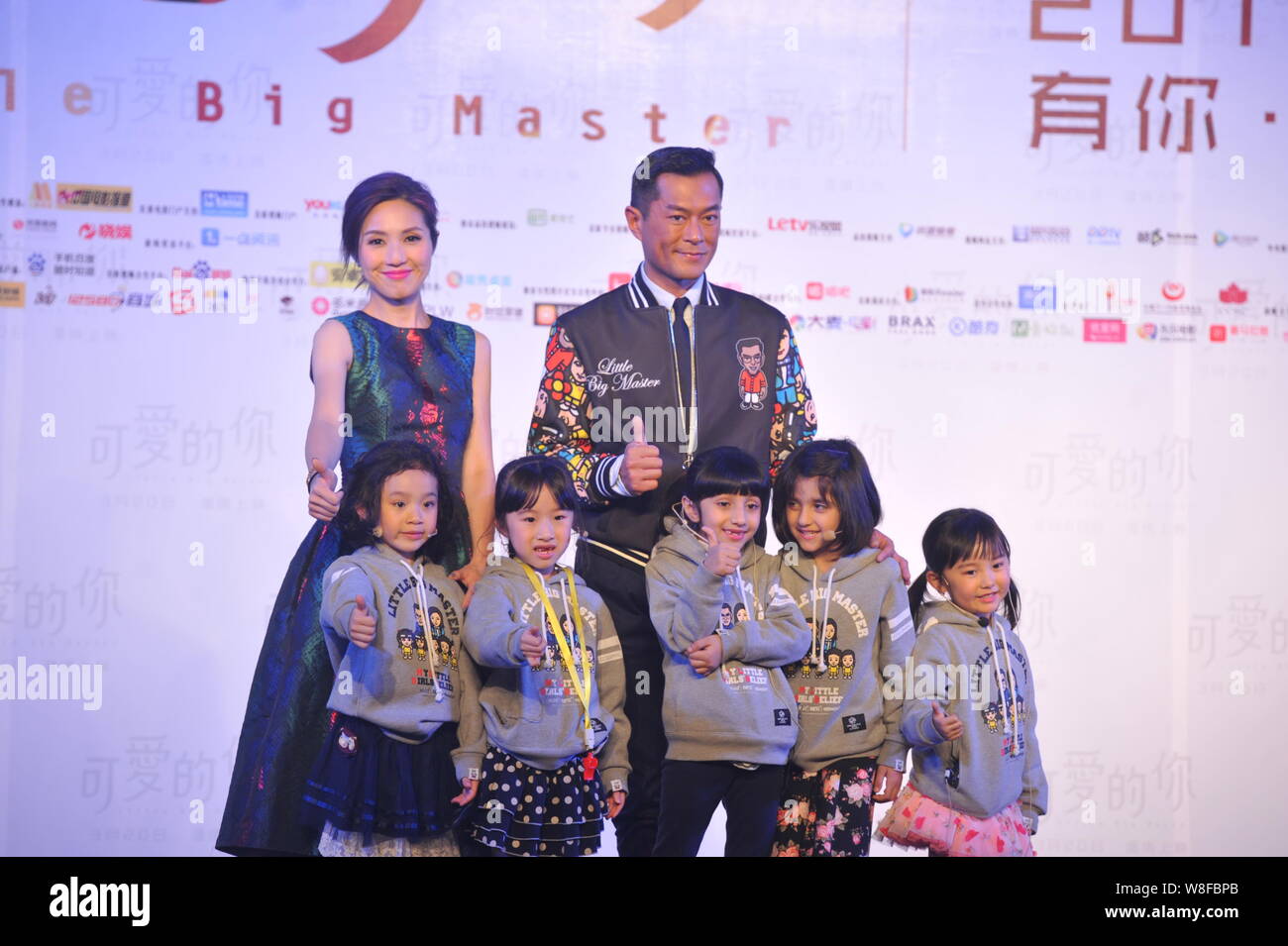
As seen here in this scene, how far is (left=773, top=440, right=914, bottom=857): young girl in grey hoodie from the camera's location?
289 cm

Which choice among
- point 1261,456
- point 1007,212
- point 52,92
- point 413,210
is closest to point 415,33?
point 413,210

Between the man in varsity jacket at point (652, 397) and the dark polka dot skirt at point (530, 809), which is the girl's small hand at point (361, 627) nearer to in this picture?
the dark polka dot skirt at point (530, 809)

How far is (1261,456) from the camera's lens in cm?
333

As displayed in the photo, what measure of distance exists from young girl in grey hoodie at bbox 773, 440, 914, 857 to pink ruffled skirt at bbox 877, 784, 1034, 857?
0.07 metres

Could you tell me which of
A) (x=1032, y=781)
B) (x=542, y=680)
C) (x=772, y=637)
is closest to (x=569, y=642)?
(x=542, y=680)

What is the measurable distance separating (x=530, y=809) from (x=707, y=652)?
0.47 metres

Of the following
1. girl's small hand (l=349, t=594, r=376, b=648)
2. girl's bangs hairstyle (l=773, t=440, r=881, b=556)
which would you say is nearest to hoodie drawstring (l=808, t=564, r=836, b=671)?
girl's bangs hairstyle (l=773, t=440, r=881, b=556)

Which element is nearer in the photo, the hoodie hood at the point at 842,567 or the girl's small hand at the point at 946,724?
the girl's small hand at the point at 946,724

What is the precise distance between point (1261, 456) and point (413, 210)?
81.6 inches

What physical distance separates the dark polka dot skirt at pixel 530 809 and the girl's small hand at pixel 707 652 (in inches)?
12.8

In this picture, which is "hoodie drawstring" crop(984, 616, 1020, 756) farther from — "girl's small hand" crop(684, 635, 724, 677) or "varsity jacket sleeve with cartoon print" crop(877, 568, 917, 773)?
"girl's small hand" crop(684, 635, 724, 677)

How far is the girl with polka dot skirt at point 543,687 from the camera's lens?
9.07 ft

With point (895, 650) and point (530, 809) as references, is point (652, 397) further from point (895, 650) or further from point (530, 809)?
point (530, 809)

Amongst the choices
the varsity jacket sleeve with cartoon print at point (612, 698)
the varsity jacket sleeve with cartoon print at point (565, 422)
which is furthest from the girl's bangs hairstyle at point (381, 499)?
the varsity jacket sleeve with cartoon print at point (612, 698)
